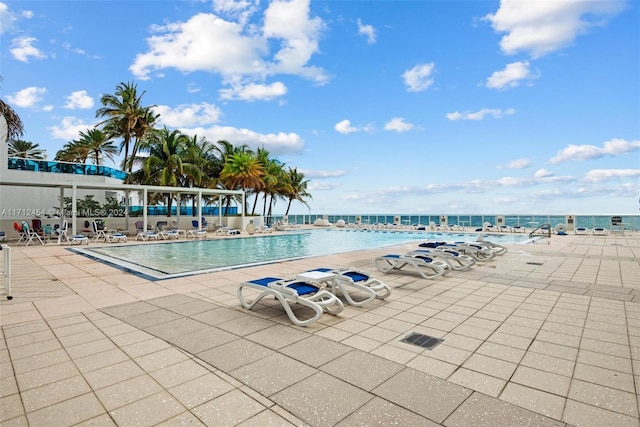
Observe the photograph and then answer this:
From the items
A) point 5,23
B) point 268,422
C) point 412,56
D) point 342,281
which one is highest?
point 412,56

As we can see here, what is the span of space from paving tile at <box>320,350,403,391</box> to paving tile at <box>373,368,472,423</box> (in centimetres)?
7

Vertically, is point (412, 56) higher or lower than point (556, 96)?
higher

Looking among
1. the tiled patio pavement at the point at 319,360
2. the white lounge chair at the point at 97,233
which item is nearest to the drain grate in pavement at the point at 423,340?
the tiled patio pavement at the point at 319,360

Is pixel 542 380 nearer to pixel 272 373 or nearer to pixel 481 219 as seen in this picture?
pixel 272 373

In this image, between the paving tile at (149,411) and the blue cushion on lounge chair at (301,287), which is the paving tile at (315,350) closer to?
the blue cushion on lounge chair at (301,287)

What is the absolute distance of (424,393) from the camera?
7.96ft

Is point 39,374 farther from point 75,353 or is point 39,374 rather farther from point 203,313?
point 203,313

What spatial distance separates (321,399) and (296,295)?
5.77 ft

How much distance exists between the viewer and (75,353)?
3.08 m

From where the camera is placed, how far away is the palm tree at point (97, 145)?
26219mm

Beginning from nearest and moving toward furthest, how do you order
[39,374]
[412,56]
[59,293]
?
[39,374] → [59,293] → [412,56]

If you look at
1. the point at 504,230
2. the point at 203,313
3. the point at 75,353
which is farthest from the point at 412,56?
the point at 75,353

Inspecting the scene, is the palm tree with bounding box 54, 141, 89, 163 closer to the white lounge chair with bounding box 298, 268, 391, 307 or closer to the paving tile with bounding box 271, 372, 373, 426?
the white lounge chair with bounding box 298, 268, 391, 307

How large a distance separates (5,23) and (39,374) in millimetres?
4380
